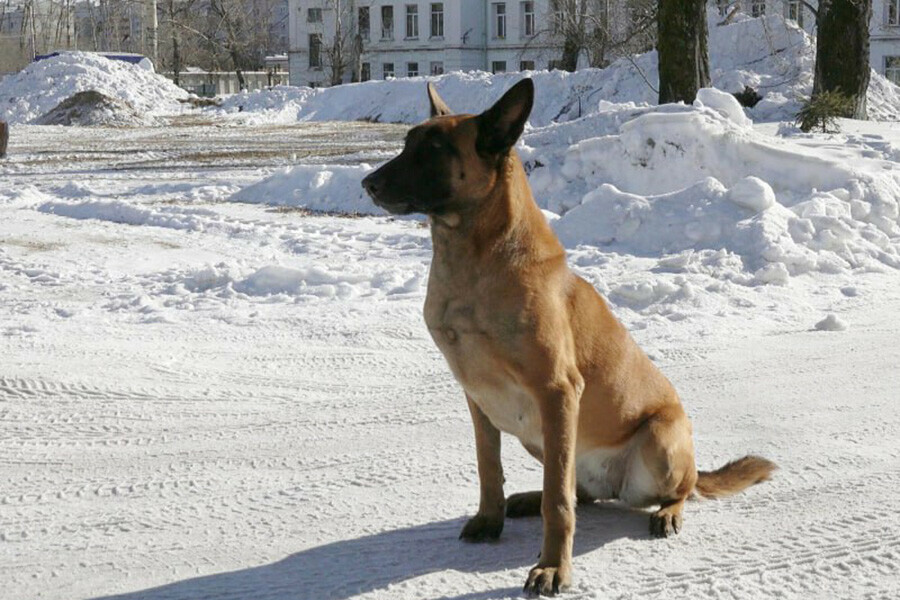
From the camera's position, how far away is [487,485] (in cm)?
445

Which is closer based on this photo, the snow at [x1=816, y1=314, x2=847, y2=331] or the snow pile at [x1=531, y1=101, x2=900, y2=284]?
the snow at [x1=816, y1=314, x2=847, y2=331]

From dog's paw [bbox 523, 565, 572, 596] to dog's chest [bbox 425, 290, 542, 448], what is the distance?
1.41ft

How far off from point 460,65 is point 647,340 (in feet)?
213

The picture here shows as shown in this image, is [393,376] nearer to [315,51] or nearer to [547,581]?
[547,581]

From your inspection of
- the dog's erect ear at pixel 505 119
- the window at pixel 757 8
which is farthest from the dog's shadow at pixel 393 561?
the window at pixel 757 8

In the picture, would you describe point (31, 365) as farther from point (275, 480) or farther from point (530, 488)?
point (530, 488)

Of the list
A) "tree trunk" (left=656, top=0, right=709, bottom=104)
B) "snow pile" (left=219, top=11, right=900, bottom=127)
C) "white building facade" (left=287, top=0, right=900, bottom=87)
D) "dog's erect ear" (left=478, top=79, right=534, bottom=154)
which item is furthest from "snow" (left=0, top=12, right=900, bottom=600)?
"white building facade" (left=287, top=0, right=900, bottom=87)

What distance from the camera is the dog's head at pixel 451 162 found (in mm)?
3900

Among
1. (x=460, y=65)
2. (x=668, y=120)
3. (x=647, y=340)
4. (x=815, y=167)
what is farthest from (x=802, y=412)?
(x=460, y=65)

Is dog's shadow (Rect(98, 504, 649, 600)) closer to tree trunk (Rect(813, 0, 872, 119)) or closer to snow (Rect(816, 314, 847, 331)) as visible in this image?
snow (Rect(816, 314, 847, 331))

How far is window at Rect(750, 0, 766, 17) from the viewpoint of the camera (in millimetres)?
34375

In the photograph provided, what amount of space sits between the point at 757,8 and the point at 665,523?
37.4 meters

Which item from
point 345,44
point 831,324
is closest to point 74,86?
point 345,44

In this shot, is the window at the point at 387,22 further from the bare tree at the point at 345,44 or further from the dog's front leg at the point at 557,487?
the dog's front leg at the point at 557,487
